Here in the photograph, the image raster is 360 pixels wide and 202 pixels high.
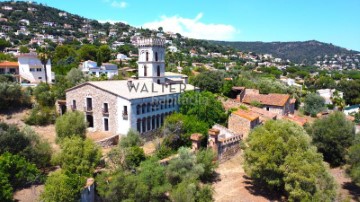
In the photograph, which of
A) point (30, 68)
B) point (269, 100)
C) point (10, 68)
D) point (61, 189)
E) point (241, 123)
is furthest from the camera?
point (30, 68)

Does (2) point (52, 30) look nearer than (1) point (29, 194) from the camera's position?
No

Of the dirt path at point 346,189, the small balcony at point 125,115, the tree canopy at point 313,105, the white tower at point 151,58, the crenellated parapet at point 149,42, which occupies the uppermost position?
the crenellated parapet at point 149,42

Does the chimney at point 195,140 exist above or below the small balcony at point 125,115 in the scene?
below

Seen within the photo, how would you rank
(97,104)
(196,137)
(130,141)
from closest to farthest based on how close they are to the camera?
(130,141), (196,137), (97,104)

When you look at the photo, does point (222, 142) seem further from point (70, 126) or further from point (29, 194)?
point (29, 194)

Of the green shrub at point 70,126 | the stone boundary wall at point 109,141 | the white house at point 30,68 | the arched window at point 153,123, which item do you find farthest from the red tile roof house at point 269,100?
the white house at point 30,68

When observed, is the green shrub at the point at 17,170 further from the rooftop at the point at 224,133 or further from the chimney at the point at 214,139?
the rooftop at the point at 224,133

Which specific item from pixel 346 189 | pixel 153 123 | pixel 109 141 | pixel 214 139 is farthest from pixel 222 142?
pixel 346 189
